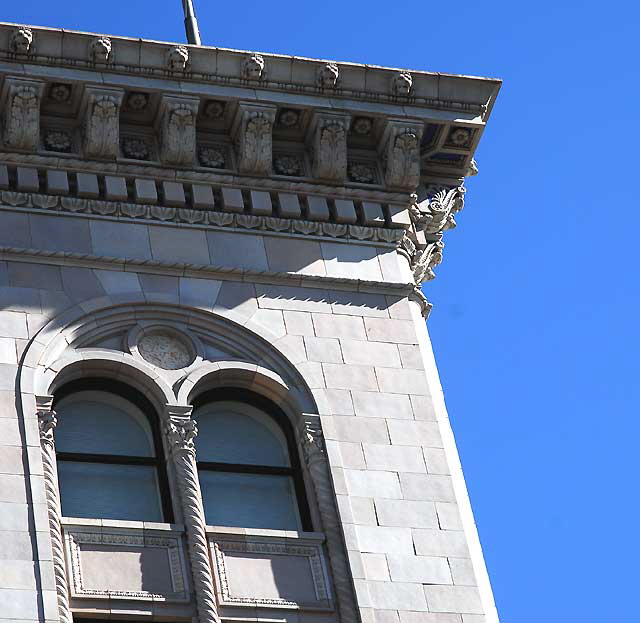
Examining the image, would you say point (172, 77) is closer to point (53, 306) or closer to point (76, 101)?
point (76, 101)

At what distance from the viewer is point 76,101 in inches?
1136

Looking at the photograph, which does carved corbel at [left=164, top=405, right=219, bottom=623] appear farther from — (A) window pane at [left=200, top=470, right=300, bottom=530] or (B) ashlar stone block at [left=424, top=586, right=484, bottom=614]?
(B) ashlar stone block at [left=424, top=586, right=484, bottom=614]

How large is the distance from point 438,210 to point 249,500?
548 cm

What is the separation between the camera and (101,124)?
28.6m

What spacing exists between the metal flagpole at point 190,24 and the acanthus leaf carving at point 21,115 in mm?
3543

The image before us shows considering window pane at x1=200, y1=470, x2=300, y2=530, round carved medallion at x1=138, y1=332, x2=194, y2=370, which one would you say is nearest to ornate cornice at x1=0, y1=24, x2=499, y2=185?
round carved medallion at x1=138, y1=332, x2=194, y2=370

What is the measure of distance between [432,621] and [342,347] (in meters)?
4.00

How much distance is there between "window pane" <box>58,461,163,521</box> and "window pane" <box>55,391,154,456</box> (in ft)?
0.80

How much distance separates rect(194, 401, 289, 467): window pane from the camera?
2666 cm

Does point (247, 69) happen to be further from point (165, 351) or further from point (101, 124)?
point (165, 351)

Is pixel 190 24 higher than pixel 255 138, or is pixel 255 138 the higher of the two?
pixel 190 24

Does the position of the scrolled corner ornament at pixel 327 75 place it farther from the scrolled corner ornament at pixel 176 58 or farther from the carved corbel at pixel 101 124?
the carved corbel at pixel 101 124

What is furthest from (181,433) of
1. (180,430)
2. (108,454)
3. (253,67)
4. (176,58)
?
(253,67)

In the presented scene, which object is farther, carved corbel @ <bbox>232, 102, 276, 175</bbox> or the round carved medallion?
carved corbel @ <bbox>232, 102, 276, 175</bbox>
